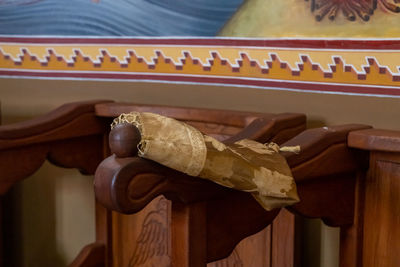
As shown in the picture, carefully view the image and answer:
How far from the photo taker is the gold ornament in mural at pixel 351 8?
1.53m

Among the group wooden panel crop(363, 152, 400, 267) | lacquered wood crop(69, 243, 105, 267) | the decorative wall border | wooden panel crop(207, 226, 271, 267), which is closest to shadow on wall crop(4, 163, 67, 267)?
lacquered wood crop(69, 243, 105, 267)

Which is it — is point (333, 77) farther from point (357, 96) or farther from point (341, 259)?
point (341, 259)

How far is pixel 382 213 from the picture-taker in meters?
1.52

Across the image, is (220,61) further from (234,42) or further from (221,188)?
(221,188)

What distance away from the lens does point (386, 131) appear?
148 cm

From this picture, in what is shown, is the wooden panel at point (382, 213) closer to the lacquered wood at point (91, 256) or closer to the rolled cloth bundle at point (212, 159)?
the rolled cloth bundle at point (212, 159)

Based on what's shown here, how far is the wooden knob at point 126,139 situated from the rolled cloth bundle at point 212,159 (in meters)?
0.01

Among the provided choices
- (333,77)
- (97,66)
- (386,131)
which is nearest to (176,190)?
(386,131)

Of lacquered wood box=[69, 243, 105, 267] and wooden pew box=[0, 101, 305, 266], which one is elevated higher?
wooden pew box=[0, 101, 305, 266]

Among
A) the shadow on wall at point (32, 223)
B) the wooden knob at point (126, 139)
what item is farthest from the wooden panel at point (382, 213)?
the shadow on wall at point (32, 223)

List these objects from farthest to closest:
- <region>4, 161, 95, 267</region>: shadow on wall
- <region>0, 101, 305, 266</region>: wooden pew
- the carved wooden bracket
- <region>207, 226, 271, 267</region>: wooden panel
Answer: <region>4, 161, 95, 267</region>: shadow on wall
the carved wooden bracket
<region>207, 226, 271, 267</region>: wooden panel
<region>0, 101, 305, 266</region>: wooden pew

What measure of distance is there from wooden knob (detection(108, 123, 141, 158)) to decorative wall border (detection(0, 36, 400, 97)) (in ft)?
2.31

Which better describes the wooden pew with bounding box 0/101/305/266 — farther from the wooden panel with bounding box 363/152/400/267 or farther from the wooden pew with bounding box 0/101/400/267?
the wooden panel with bounding box 363/152/400/267

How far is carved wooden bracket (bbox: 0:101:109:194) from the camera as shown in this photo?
187cm
